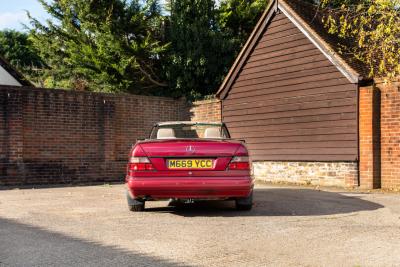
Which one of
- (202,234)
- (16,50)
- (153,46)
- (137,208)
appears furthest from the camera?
(16,50)

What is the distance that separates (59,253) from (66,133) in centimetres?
978

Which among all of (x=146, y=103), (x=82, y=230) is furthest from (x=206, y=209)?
(x=146, y=103)

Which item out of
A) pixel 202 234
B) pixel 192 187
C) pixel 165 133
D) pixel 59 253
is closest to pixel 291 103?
pixel 165 133

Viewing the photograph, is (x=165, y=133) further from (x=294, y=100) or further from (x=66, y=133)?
(x=66, y=133)

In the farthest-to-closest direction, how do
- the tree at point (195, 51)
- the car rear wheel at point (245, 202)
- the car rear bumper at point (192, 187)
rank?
the tree at point (195, 51) → the car rear wheel at point (245, 202) → the car rear bumper at point (192, 187)

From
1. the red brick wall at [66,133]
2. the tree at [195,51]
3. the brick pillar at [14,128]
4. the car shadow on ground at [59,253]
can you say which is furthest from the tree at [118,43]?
the car shadow on ground at [59,253]

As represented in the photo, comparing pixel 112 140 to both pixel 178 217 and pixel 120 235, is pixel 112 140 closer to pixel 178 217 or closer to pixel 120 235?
pixel 178 217

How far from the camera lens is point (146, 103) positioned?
1563 cm

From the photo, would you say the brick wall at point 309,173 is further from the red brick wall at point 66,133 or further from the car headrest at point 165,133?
the car headrest at point 165,133

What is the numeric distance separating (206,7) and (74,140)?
9154 mm

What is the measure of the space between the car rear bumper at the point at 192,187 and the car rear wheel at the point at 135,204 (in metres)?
0.57

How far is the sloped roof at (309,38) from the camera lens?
12.1m

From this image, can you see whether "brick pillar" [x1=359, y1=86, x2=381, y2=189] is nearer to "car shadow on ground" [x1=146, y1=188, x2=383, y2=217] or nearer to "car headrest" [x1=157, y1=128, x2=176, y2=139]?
"car shadow on ground" [x1=146, y1=188, x2=383, y2=217]

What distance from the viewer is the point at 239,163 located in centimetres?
665
